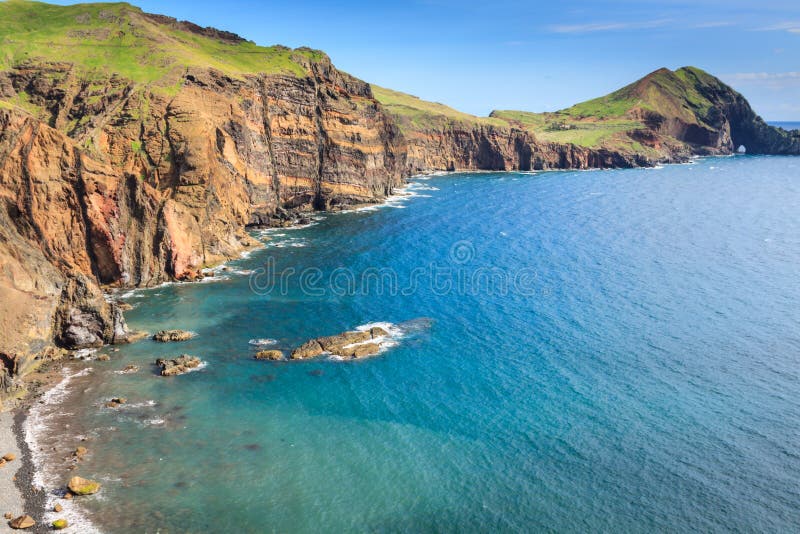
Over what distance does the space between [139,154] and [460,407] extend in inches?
3251

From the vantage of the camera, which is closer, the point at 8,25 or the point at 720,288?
the point at 720,288

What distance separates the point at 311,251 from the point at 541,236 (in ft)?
193

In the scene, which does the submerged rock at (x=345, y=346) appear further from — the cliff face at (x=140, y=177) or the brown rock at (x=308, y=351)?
the cliff face at (x=140, y=177)

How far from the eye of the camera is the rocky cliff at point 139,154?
7000 centimetres

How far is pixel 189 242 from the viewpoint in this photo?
97.6 m

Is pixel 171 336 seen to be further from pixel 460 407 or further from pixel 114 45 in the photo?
pixel 114 45

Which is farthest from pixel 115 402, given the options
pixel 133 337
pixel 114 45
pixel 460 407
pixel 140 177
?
pixel 114 45

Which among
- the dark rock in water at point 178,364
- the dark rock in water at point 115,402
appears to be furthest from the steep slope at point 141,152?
the dark rock in water at point 115,402

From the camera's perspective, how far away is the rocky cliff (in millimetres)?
70000

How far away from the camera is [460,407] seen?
5691 cm

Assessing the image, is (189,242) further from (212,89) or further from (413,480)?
(413,480)

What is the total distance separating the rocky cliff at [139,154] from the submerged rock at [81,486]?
20224mm

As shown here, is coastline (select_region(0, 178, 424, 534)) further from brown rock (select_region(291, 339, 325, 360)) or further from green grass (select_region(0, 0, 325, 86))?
Answer: green grass (select_region(0, 0, 325, 86))

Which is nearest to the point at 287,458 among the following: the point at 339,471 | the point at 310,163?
the point at 339,471
